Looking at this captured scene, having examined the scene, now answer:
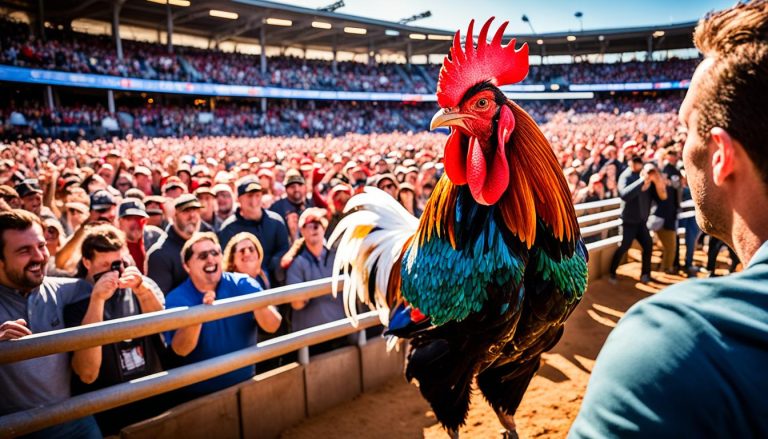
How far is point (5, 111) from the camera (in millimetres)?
26219

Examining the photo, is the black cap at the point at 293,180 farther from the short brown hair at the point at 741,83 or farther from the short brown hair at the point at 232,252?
the short brown hair at the point at 741,83

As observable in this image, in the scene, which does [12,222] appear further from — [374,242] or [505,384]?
[505,384]

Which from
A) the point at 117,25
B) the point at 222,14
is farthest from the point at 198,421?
the point at 222,14

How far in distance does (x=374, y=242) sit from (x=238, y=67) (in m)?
40.4

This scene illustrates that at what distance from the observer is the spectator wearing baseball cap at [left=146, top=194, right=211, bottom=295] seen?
4.70 m

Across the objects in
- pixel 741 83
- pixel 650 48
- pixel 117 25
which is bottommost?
pixel 741 83

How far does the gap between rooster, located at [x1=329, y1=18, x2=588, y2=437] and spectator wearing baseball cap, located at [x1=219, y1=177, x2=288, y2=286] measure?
3340 mm

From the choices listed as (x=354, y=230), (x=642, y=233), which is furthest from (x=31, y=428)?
(x=642, y=233)

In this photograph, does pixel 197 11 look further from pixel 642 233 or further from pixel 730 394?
pixel 730 394

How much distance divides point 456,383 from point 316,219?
2519 mm

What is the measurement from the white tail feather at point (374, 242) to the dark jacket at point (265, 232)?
2174 mm

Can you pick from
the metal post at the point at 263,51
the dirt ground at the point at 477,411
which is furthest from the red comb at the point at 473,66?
the metal post at the point at 263,51

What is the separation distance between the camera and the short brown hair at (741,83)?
860mm

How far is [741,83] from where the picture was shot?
0.88 metres
